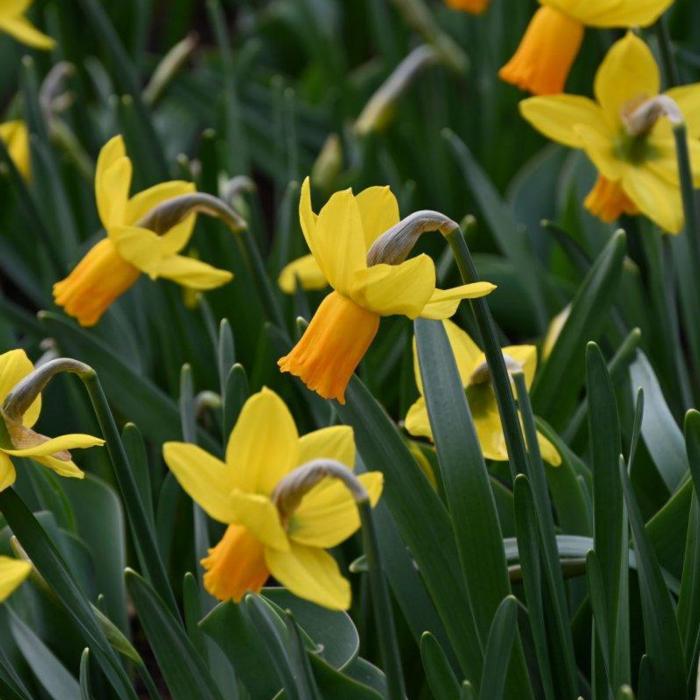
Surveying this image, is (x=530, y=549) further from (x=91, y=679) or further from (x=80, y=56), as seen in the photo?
(x=80, y=56)

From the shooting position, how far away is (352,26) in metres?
3.39

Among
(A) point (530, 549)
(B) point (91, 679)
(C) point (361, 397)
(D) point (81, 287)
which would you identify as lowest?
(B) point (91, 679)

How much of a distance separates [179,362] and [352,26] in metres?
1.70

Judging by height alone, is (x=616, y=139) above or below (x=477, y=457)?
above

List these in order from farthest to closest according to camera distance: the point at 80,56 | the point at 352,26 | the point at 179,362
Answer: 1. the point at 352,26
2. the point at 80,56
3. the point at 179,362

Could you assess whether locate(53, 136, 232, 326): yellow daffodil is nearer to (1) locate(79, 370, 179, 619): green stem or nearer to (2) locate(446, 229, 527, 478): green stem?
(1) locate(79, 370, 179, 619): green stem

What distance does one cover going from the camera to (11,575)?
0.88 m

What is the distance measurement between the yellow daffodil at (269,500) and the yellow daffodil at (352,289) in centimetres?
11

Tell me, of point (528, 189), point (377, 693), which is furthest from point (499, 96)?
point (377, 693)

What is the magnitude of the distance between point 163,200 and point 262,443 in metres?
0.60

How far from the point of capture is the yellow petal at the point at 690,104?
1.52m

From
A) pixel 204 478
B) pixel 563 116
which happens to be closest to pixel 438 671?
pixel 204 478

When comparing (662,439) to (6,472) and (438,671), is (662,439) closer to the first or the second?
(438,671)

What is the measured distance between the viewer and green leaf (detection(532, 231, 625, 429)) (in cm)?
148
